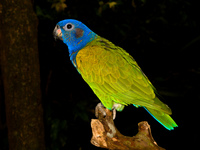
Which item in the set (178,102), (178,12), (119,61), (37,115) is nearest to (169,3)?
(178,12)

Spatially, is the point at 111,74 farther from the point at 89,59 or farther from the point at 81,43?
the point at 81,43

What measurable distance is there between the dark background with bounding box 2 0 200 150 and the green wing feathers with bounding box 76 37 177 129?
1.09 metres

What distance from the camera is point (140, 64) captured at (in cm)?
329

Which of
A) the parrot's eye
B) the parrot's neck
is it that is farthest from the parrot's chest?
the parrot's eye

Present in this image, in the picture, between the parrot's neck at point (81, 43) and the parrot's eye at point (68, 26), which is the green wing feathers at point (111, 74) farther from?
the parrot's eye at point (68, 26)

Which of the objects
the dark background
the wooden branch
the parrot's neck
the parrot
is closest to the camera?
the wooden branch

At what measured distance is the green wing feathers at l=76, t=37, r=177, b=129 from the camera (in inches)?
62.2

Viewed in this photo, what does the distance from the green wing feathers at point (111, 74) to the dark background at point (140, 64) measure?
1087 millimetres

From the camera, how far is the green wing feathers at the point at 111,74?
1.58 meters

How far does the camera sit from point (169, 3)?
126 inches

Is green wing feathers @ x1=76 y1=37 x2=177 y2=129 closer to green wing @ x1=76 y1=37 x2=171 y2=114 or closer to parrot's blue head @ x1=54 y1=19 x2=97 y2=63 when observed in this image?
green wing @ x1=76 y1=37 x2=171 y2=114

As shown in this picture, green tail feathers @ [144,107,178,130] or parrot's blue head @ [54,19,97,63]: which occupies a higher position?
parrot's blue head @ [54,19,97,63]

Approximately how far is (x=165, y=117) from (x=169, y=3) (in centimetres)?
234

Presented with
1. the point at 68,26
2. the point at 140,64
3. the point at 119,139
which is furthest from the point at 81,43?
the point at 140,64
